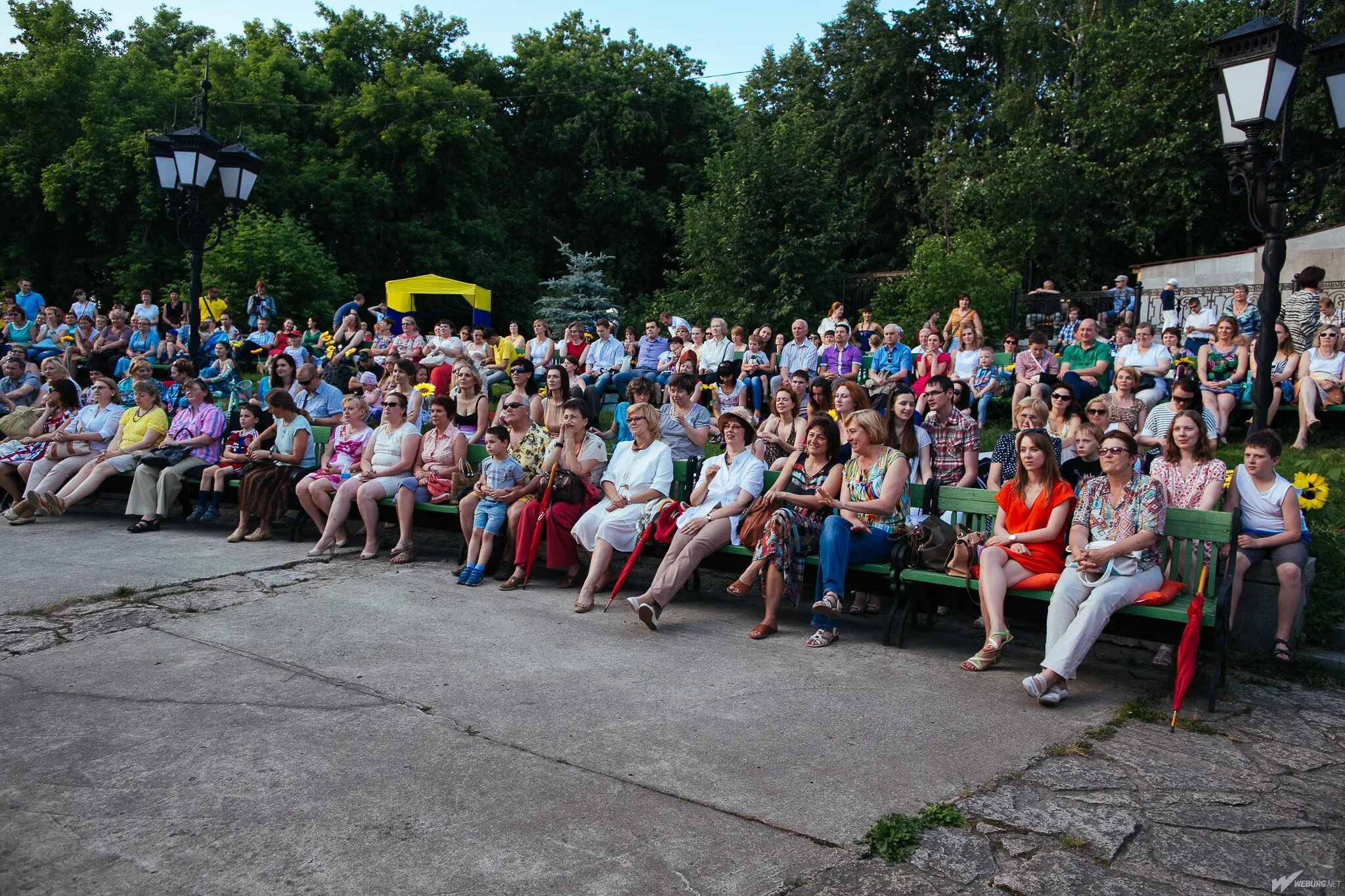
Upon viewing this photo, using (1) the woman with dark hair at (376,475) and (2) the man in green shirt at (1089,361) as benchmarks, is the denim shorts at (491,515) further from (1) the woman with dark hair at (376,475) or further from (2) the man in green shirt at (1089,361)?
(2) the man in green shirt at (1089,361)

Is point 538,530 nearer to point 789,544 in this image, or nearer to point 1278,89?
point 789,544

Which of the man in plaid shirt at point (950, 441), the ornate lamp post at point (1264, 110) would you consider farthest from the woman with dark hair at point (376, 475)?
the ornate lamp post at point (1264, 110)

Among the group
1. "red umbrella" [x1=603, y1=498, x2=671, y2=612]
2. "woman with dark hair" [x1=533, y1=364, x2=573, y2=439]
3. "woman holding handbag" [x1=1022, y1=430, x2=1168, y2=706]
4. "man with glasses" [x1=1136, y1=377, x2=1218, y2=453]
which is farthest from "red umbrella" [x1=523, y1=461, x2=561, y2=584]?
"man with glasses" [x1=1136, y1=377, x2=1218, y2=453]

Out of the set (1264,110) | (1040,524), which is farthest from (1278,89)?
(1040,524)

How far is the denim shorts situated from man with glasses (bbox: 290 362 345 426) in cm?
361

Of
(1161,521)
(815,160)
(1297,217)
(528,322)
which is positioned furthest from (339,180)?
(1161,521)

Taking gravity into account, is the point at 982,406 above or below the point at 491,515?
above

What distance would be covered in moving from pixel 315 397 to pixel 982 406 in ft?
23.0

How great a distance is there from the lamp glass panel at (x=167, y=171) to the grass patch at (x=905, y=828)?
37.5ft

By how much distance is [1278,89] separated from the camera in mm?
6621

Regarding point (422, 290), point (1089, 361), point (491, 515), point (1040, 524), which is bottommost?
point (491, 515)

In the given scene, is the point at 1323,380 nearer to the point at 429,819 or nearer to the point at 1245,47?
the point at 1245,47

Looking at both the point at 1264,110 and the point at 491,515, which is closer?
the point at 1264,110

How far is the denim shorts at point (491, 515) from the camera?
24.9ft
